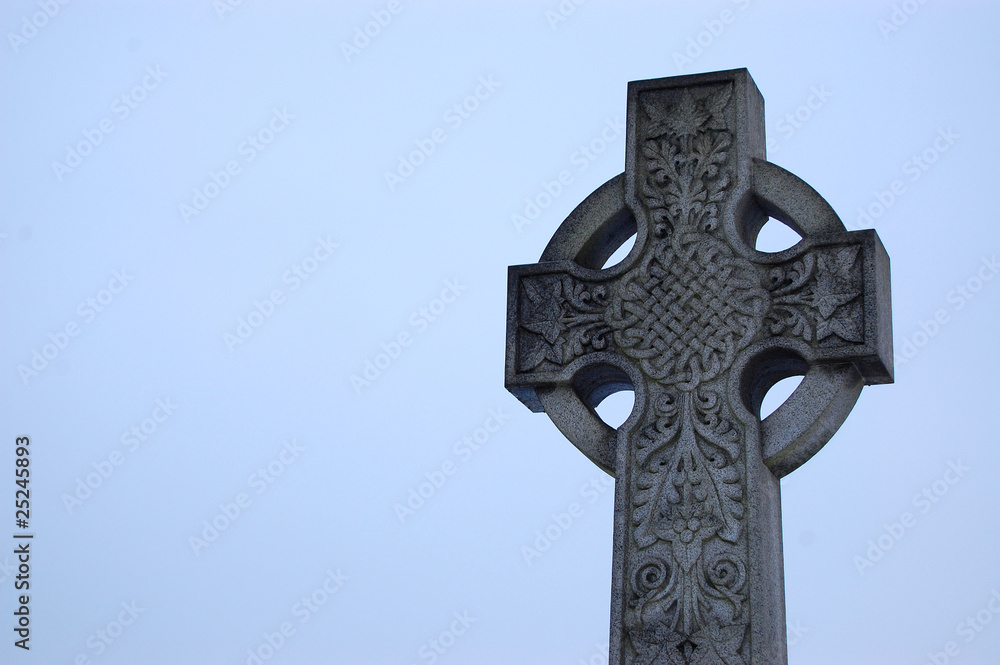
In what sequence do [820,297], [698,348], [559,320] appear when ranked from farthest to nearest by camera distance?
[559,320], [698,348], [820,297]

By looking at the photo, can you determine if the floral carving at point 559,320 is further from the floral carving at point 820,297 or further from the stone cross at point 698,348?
the floral carving at point 820,297

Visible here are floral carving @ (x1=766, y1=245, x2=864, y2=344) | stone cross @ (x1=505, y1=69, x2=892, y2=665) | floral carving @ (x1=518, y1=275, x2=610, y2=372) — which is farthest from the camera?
floral carving @ (x1=518, y1=275, x2=610, y2=372)

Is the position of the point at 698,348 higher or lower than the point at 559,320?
lower

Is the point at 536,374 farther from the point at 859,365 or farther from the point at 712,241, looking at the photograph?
the point at 859,365

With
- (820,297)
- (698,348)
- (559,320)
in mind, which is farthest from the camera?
(559,320)

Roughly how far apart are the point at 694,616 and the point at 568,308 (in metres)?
1.64

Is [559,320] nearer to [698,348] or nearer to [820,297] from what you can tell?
[698,348]

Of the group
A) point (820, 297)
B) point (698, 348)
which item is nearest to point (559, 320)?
point (698, 348)

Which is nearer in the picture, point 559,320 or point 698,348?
point 698,348

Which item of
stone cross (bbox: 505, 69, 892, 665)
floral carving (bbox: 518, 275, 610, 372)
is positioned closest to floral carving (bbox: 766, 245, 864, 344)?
stone cross (bbox: 505, 69, 892, 665)

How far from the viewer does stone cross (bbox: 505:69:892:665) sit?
614 centimetres

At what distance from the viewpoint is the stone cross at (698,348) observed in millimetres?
6145

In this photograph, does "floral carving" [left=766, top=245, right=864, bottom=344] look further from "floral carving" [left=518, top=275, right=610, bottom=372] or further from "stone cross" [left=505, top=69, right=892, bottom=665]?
"floral carving" [left=518, top=275, right=610, bottom=372]

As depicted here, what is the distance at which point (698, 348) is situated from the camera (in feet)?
21.5
